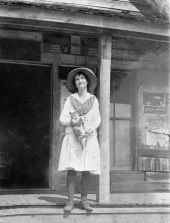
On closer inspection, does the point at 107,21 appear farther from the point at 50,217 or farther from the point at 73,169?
the point at 50,217

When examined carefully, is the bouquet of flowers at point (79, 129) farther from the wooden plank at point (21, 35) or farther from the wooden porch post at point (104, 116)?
the wooden plank at point (21, 35)

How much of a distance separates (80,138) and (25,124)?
2608mm

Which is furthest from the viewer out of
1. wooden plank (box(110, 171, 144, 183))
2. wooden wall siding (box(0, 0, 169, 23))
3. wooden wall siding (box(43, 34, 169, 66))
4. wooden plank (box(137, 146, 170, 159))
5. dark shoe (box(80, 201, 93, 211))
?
wooden plank (box(137, 146, 170, 159))

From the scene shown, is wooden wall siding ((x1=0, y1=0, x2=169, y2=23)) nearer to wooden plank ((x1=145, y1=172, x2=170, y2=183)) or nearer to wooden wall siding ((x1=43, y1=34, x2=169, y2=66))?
wooden wall siding ((x1=43, y1=34, x2=169, y2=66))

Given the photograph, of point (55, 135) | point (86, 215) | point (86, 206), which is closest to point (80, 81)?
point (86, 206)

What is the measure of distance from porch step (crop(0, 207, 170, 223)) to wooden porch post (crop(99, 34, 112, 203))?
0.94ft

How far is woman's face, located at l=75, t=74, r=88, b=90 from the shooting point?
→ 6191 millimetres

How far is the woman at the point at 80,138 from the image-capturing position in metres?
5.98

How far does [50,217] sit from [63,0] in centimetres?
359

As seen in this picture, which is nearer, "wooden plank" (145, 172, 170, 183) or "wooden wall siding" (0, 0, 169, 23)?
"wooden wall siding" (0, 0, 169, 23)

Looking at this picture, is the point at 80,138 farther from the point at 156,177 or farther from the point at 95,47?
the point at 156,177

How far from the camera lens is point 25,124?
8359mm

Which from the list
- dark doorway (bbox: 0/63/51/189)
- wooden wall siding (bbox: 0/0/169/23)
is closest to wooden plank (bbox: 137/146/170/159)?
dark doorway (bbox: 0/63/51/189)

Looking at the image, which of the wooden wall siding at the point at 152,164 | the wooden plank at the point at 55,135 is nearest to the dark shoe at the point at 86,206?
the wooden plank at the point at 55,135
